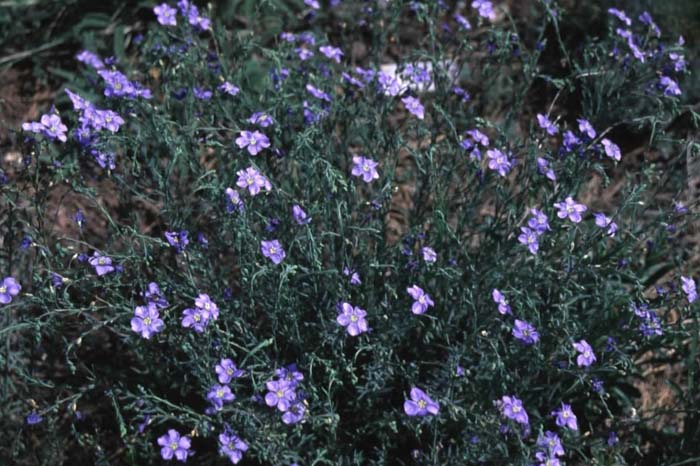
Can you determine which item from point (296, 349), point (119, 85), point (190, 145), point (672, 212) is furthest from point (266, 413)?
point (672, 212)

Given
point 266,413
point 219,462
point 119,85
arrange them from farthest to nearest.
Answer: point 219,462
point 119,85
point 266,413

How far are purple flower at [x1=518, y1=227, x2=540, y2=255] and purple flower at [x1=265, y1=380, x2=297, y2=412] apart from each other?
1.01 metres

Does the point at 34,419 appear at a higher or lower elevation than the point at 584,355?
lower

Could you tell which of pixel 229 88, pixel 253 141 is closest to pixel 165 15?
pixel 229 88

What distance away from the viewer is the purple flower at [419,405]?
117 inches

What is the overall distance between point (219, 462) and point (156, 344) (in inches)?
23.8

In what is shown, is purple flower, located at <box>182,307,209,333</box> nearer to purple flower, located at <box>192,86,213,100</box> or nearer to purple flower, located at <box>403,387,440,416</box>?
purple flower, located at <box>403,387,440,416</box>

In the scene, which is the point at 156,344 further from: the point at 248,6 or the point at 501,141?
the point at 248,6

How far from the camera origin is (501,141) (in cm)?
363

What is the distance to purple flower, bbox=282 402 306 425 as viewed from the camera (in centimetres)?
296

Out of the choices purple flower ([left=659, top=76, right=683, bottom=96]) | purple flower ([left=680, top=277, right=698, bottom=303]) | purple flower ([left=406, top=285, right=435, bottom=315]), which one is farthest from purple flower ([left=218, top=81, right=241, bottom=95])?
purple flower ([left=680, top=277, right=698, bottom=303])

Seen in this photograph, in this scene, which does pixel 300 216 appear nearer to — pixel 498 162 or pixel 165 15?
pixel 498 162

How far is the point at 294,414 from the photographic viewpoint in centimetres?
298

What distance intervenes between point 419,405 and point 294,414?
43 centimetres
